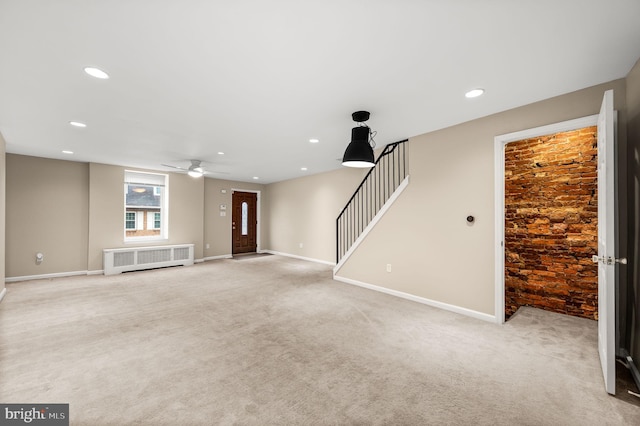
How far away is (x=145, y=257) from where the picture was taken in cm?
670

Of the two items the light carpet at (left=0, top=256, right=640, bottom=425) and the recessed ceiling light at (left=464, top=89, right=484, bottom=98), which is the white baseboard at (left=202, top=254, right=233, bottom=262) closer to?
the light carpet at (left=0, top=256, right=640, bottom=425)

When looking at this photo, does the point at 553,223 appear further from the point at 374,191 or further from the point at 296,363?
the point at 296,363

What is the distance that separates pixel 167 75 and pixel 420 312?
415 centimetres

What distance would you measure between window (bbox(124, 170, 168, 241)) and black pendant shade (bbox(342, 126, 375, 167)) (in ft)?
20.5

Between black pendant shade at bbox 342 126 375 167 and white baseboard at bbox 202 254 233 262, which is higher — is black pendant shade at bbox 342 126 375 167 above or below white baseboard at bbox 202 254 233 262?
above

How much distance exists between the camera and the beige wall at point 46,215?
5379 millimetres

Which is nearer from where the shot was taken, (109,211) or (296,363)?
(296,363)

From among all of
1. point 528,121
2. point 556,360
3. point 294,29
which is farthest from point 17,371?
point 528,121

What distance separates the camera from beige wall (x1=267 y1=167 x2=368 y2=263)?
7.08 metres

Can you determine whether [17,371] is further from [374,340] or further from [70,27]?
[374,340]

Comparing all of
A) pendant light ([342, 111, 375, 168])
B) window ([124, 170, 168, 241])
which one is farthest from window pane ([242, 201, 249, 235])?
pendant light ([342, 111, 375, 168])

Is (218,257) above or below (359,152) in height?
below

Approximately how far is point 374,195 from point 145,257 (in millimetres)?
6051

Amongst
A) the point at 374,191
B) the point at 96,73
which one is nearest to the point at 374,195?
the point at 374,191
